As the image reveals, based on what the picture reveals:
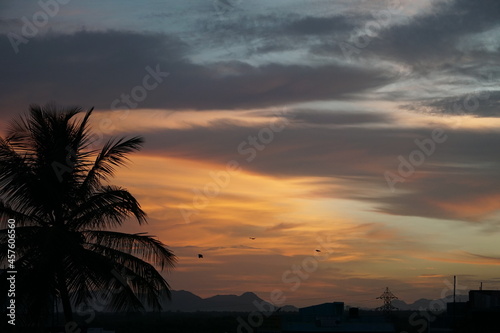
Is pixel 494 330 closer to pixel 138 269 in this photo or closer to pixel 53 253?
pixel 138 269

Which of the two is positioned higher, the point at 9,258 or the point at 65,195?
the point at 65,195

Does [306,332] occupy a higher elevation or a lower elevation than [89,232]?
lower

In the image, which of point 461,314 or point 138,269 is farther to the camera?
point 461,314

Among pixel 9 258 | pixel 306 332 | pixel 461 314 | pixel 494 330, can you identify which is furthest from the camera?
pixel 461 314

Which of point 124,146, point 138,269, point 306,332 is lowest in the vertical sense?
point 306,332

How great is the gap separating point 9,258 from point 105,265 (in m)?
3.13

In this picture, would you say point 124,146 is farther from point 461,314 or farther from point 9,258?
point 461,314

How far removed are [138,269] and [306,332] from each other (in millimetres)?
24696

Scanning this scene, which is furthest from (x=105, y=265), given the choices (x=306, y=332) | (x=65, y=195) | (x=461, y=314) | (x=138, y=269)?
(x=461, y=314)

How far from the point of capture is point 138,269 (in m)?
24.9

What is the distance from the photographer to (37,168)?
79.6 ft

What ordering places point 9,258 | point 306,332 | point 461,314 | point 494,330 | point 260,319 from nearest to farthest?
point 9,258, point 494,330, point 306,332, point 260,319, point 461,314

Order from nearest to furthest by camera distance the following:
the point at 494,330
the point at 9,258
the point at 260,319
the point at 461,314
Answer: the point at 9,258 < the point at 494,330 < the point at 260,319 < the point at 461,314

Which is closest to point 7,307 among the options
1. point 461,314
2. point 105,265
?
point 105,265
